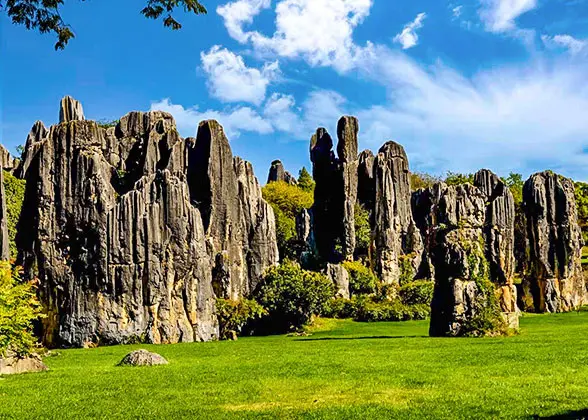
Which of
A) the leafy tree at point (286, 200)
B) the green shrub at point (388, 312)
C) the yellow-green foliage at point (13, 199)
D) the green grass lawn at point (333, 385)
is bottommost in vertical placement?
the green grass lawn at point (333, 385)

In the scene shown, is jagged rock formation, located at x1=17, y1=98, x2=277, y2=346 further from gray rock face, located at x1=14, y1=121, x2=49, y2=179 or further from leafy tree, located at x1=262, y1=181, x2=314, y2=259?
leafy tree, located at x1=262, y1=181, x2=314, y2=259

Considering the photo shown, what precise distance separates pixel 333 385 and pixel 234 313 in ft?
91.6

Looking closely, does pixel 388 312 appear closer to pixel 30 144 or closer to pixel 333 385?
pixel 333 385

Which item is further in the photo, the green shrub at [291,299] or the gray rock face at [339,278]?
the gray rock face at [339,278]

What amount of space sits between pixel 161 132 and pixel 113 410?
179 ft

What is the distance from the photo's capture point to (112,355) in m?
30.6

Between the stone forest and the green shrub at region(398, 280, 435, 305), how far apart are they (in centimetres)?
185

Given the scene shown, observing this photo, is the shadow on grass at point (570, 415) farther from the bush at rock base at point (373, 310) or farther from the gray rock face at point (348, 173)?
the gray rock face at point (348, 173)

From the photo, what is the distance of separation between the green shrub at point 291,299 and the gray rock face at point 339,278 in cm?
827

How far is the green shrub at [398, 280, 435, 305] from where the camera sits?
5534cm

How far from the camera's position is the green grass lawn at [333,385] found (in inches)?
529

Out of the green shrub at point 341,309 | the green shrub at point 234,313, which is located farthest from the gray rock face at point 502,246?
the green shrub at point 234,313

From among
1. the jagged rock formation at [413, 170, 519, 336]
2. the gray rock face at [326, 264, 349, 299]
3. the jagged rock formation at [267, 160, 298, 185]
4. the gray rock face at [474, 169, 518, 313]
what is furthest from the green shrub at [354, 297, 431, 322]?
the jagged rock formation at [267, 160, 298, 185]

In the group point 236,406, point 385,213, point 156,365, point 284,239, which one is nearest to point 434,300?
point 156,365
